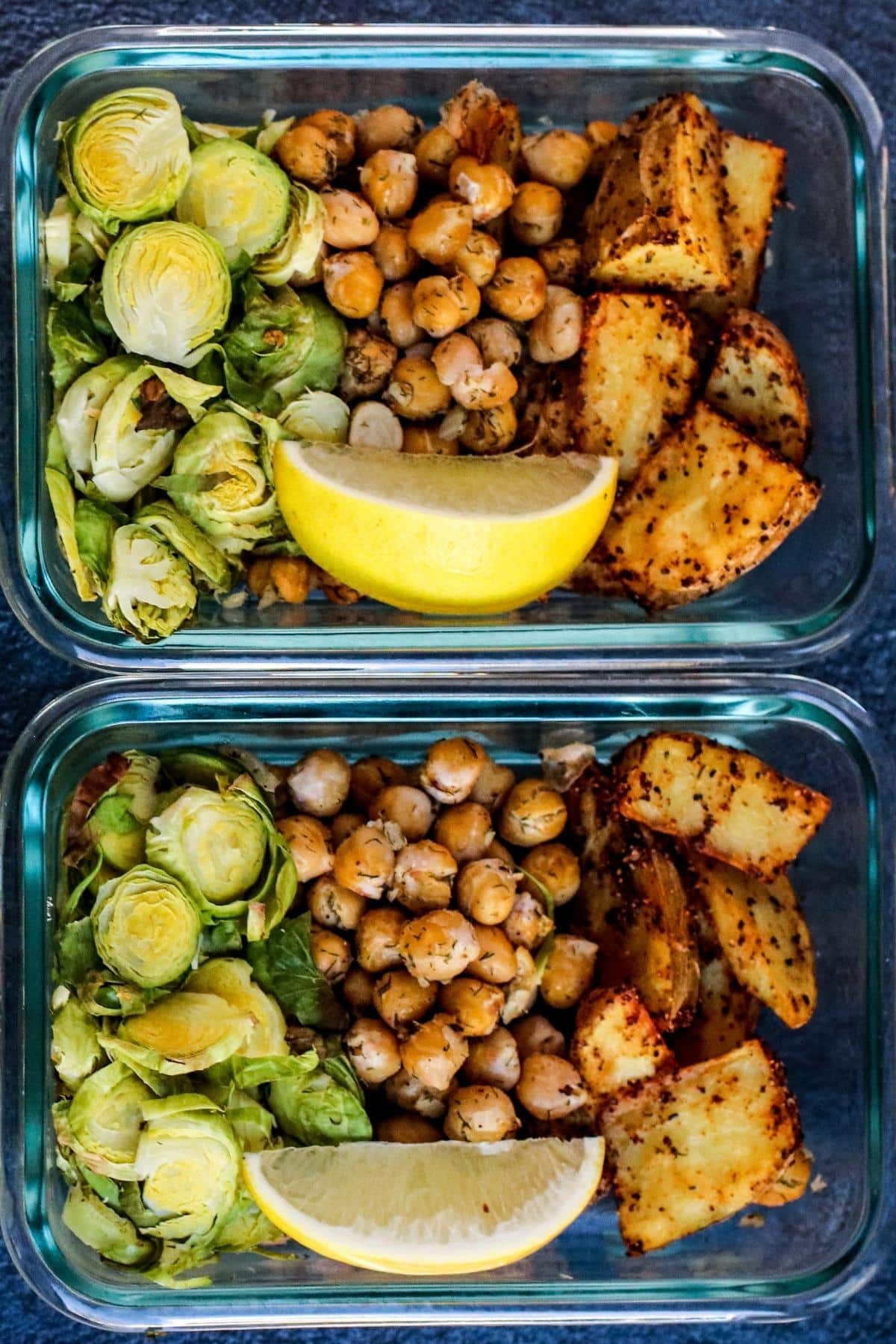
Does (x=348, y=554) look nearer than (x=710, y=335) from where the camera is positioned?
Yes

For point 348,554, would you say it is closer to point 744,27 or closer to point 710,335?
point 710,335

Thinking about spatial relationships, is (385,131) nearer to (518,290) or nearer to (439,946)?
(518,290)

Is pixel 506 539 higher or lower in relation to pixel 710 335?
lower

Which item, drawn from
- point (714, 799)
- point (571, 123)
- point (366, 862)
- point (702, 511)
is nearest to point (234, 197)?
point (571, 123)

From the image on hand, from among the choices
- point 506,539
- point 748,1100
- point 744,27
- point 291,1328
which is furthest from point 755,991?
point 744,27

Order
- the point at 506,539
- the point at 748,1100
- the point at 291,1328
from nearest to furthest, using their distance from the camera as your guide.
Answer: the point at 506,539 → the point at 748,1100 → the point at 291,1328

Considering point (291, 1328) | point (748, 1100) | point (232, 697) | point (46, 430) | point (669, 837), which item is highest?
point (46, 430)

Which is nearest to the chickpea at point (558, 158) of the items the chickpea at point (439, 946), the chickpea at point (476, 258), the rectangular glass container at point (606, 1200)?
the chickpea at point (476, 258)

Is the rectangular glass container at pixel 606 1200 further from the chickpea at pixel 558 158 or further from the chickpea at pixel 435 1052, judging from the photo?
the chickpea at pixel 558 158
